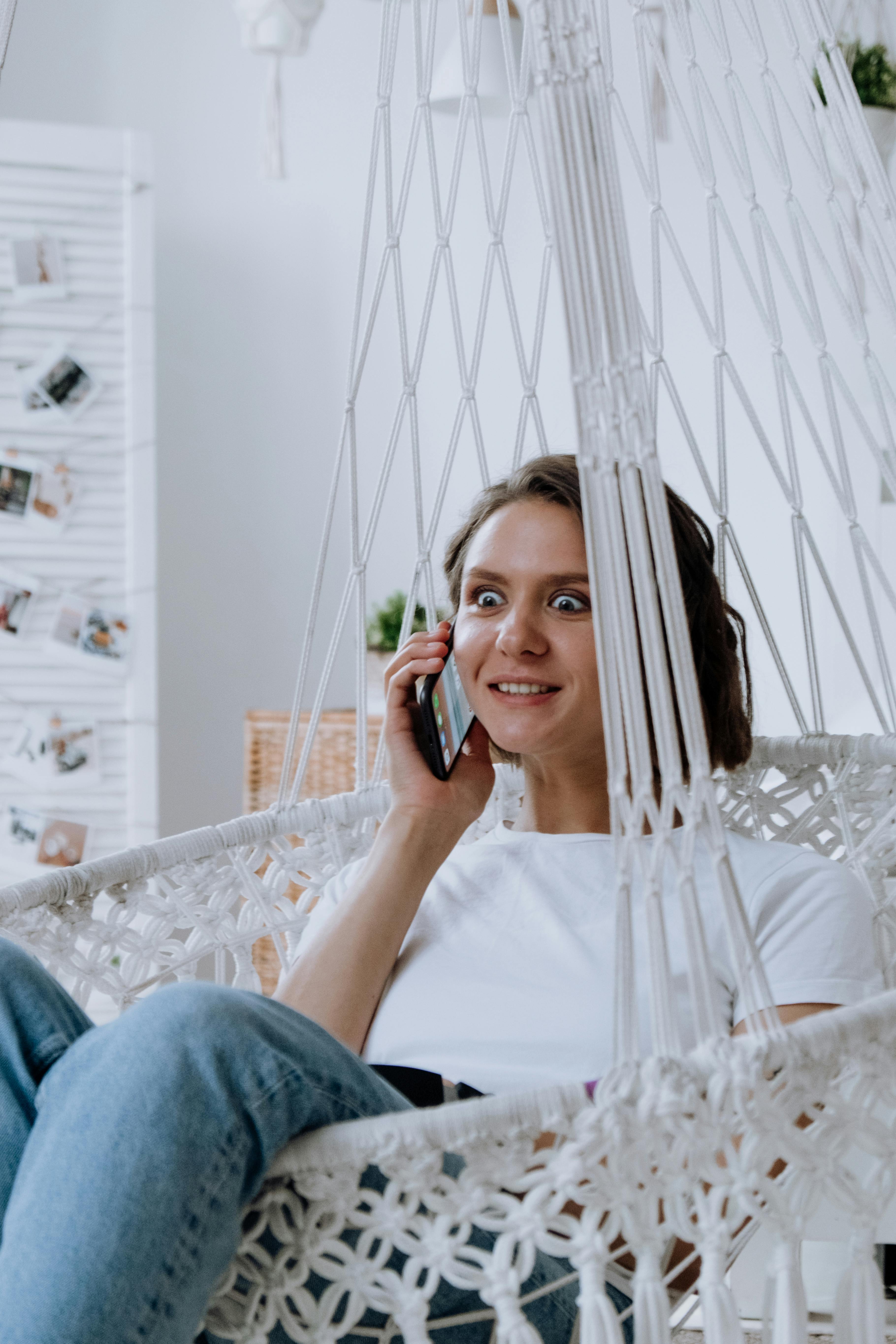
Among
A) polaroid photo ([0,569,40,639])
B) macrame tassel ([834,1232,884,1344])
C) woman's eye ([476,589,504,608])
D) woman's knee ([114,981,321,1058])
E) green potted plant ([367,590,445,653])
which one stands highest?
polaroid photo ([0,569,40,639])

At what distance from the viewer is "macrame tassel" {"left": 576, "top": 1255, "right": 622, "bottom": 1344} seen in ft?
2.02

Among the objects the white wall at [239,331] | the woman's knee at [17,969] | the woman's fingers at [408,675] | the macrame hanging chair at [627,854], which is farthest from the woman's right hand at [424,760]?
the white wall at [239,331]

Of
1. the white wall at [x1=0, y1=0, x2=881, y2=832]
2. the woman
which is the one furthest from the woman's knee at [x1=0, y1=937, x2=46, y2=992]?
the white wall at [x1=0, y1=0, x2=881, y2=832]

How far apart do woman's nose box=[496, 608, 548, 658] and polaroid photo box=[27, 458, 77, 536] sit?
1.54 metres

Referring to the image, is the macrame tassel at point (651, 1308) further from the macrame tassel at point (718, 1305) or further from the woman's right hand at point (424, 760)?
the woman's right hand at point (424, 760)

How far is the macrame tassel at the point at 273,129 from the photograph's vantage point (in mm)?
2488

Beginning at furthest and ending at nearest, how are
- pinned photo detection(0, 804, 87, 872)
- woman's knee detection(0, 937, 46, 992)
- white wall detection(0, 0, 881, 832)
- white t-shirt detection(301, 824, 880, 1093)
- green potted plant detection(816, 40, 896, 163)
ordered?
white wall detection(0, 0, 881, 832)
pinned photo detection(0, 804, 87, 872)
green potted plant detection(816, 40, 896, 163)
white t-shirt detection(301, 824, 880, 1093)
woman's knee detection(0, 937, 46, 992)

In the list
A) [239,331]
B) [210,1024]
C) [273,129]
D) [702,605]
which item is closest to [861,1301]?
[210,1024]

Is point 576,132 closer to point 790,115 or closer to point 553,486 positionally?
point 553,486

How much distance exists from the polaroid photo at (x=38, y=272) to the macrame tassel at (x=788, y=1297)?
2171 mm

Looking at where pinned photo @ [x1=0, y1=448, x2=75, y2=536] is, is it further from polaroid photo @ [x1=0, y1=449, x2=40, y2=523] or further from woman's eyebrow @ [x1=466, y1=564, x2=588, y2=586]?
woman's eyebrow @ [x1=466, y1=564, x2=588, y2=586]

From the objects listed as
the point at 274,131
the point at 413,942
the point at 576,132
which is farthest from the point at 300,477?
the point at 576,132

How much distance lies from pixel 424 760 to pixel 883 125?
157 centimetres

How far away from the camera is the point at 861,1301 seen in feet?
2.13
